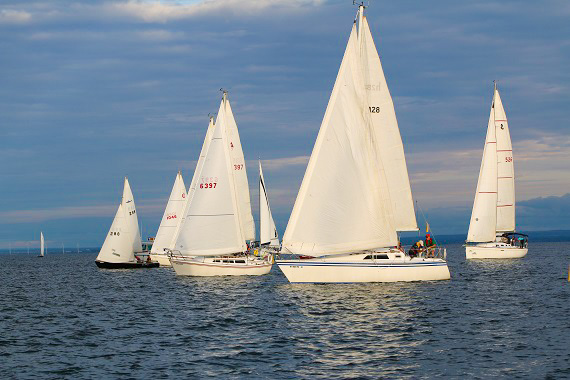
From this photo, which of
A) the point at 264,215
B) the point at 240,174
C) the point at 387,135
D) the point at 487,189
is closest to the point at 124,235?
the point at 264,215

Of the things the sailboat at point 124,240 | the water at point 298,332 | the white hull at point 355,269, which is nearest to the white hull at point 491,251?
the water at point 298,332

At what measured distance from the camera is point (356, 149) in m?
46.8

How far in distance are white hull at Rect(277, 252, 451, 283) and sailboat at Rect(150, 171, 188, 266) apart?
4447 cm

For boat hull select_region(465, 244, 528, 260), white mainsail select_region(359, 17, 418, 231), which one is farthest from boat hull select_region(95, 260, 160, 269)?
white mainsail select_region(359, 17, 418, 231)

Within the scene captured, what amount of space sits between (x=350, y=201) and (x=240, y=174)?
91.2 ft

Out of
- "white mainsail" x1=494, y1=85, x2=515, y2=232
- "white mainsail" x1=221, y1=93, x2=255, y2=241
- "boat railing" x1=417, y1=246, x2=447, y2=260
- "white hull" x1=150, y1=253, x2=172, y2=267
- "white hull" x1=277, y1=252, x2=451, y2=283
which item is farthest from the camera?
"white hull" x1=150, y1=253, x2=172, y2=267

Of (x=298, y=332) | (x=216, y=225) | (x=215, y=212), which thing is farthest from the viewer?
(x=215, y=212)

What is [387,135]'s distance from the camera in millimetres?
49188

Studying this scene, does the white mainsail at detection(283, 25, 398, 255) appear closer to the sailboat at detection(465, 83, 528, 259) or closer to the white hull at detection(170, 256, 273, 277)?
the white hull at detection(170, 256, 273, 277)

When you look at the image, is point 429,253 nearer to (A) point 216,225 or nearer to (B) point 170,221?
(A) point 216,225

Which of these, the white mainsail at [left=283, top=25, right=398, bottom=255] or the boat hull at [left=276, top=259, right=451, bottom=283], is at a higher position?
the white mainsail at [left=283, top=25, right=398, bottom=255]

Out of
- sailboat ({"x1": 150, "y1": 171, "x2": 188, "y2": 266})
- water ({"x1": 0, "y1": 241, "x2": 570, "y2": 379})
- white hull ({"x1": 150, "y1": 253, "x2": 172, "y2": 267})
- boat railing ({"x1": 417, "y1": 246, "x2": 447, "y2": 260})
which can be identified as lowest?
water ({"x1": 0, "y1": 241, "x2": 570, "y2": 379})

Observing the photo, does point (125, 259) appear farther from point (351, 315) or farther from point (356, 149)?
point (351, 315)

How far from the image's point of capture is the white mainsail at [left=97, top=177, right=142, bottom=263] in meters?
85.2
